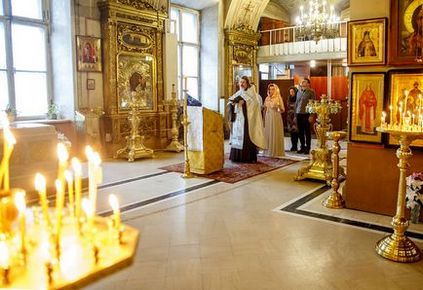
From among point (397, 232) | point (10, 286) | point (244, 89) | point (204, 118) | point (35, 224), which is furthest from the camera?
point (244, 89)

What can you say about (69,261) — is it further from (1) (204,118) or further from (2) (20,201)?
(1) (204,118)

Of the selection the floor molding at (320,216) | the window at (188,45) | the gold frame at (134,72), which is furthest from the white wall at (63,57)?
the floor molding at (320,216)

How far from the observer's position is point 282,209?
4.88 metres

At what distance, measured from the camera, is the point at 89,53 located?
8.45 m

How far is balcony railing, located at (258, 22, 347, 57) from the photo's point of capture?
42.8 ft

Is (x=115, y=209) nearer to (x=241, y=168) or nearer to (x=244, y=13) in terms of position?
(x=241, y=168)

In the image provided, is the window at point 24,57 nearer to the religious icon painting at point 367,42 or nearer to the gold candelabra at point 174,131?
the gold candelabra at point 174,131

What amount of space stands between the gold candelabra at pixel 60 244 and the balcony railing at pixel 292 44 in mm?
Result: 11410

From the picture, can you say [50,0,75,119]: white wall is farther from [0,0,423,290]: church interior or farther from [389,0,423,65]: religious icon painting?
[389,0,423,65]: religious icon painting

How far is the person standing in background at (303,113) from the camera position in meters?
8.97

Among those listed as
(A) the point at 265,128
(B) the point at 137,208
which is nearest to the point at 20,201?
(B) the point at 137,208

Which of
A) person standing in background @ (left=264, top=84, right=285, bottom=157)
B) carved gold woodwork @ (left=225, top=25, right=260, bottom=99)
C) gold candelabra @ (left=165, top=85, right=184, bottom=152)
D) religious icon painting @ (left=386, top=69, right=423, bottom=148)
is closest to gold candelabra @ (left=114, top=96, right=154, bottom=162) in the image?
gold candelabra @ (left=165, top=85, right=184, bottom=152)

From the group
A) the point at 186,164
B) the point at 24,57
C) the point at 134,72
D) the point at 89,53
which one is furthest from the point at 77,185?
the point at 134,72

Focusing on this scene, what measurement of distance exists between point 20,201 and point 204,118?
5.41 meters
